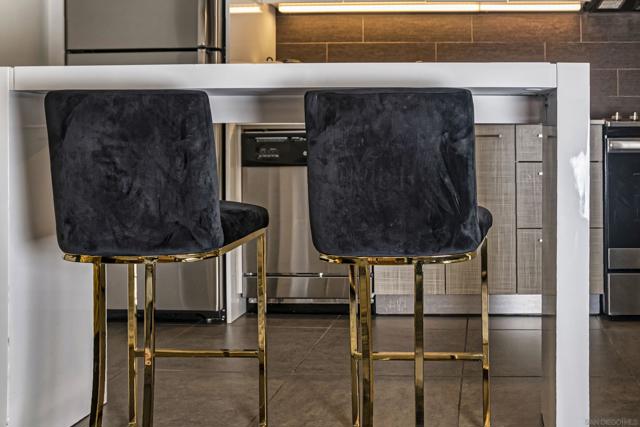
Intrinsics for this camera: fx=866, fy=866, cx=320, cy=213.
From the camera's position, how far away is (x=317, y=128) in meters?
1.85

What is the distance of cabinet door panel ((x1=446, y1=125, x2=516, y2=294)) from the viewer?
4.25 metres

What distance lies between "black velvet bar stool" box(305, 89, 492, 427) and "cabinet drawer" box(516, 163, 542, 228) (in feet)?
8.06

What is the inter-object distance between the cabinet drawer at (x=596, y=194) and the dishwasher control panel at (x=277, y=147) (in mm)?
1423

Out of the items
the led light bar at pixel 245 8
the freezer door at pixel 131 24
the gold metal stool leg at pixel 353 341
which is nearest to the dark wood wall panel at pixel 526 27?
the led light bar at pixel 245 8

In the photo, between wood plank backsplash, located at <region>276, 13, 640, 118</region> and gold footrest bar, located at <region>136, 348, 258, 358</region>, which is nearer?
gold footrest bar, located at <region>136, 348, 258, 358</region>

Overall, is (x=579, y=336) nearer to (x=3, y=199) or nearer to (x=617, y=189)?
(x=3, y=199)

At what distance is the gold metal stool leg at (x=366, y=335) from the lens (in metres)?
1.91

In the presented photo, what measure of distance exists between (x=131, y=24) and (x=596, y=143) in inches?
90.7

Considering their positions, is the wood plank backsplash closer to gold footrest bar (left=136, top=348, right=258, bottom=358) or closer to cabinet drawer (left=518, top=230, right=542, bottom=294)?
cabinet drawer (left=518, top=230, right=542, bottom=294)

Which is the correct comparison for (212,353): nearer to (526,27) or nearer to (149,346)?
(149,346)

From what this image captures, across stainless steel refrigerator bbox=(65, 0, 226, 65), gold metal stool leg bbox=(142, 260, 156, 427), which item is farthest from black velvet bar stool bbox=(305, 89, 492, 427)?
stainless steel refrigerator bbox=(65, 0, 226, 65)

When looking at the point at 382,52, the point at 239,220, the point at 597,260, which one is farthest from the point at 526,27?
the point at 239,220

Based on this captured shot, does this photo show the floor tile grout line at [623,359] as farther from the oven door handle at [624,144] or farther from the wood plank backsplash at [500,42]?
the wood plank backsplash at [500,42]

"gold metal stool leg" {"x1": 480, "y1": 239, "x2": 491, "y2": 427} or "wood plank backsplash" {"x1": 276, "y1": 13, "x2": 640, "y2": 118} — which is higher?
"wood plank backsplash" {"x1": 276, "y1": 13, "x2": 640, "y2": 118}
